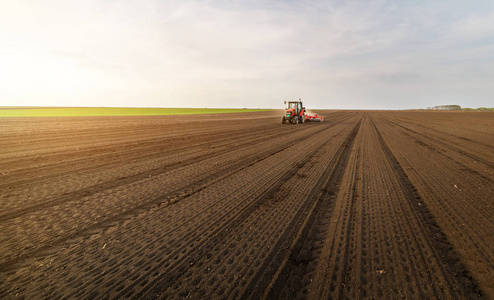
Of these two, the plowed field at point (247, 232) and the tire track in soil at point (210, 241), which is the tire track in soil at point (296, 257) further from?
the tire track in soil at point (210, 241)

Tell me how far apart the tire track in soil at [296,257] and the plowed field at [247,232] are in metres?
0.02

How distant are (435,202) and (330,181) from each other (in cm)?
186

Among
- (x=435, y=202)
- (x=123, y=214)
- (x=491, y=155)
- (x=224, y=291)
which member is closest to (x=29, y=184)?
(x=123, y=214)

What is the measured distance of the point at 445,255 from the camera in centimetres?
240

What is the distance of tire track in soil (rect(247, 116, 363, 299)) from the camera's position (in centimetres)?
194

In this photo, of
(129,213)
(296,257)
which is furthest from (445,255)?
(129,213)

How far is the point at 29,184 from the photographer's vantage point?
4672 mm

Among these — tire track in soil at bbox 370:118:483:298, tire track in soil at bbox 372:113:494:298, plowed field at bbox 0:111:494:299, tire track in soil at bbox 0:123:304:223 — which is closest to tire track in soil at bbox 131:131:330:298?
plowed field at bbox 0:111:494:299

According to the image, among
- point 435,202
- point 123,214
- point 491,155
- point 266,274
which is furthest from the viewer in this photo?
point 491,155

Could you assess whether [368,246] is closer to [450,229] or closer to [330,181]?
[450,229]

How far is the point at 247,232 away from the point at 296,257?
2.44ft

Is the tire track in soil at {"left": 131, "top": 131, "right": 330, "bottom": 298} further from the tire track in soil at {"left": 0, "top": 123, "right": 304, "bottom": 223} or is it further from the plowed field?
the tire track in soil at {"left": 0, "top": 123, "right": 304, "bottom": 223}

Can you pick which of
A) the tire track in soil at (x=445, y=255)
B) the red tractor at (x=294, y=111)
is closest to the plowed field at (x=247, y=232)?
the tire track in soil at (x=445, y=255)

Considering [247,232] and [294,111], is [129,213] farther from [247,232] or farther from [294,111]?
[294,111]
